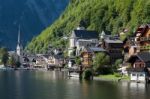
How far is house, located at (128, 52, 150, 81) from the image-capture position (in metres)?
82.9

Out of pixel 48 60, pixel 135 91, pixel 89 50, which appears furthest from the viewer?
pixel 48 60

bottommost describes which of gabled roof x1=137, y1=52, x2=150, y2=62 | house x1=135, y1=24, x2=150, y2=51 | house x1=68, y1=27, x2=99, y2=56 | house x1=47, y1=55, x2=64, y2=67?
gabled roof x1=137, y1=52, x2=150, y2=62

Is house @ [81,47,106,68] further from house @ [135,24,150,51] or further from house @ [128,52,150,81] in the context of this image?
→ house @ [128,52,150,81]

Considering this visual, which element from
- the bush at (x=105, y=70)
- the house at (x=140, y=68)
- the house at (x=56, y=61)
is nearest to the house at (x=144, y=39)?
the bush at (x=105, y=70)

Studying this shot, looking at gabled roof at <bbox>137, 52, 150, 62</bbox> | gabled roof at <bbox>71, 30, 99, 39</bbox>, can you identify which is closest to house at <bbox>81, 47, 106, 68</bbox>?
gabled roof at <bbox>137, 52, 150, 62</bbox>

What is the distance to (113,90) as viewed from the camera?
67375 millimetres

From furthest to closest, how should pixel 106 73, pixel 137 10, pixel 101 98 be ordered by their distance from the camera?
pixel 137 10
pixel 106 73
pixel 101 98

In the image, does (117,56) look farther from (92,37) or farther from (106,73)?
(92,37)

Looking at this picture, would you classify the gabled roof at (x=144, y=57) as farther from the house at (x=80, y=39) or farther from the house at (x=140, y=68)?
the house at (x=80, y=39)

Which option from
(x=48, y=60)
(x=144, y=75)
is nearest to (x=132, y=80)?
(x=144, y=75)

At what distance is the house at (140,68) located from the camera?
8288cm

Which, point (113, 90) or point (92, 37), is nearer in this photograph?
point (113, 90)

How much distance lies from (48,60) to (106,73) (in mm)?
97638

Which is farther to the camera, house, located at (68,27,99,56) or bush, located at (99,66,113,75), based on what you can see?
house, located at (68,27,99,56)
